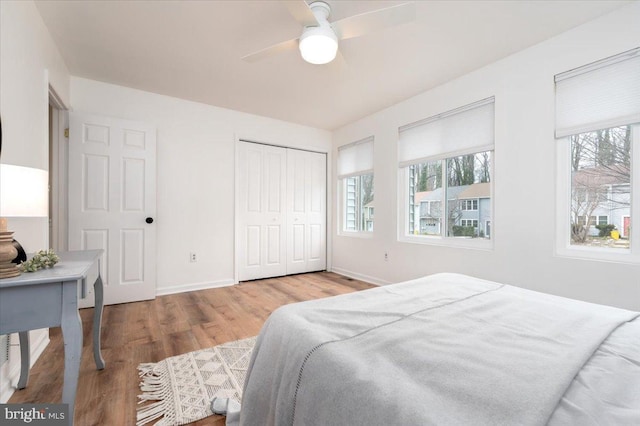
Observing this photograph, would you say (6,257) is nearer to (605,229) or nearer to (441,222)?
(441,222)

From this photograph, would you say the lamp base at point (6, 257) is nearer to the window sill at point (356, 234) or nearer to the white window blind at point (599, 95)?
the white window blind at point (599, 95)

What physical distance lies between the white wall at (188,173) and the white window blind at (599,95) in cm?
345

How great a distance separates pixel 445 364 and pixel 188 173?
361 centimetres

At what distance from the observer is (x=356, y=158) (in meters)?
4.41

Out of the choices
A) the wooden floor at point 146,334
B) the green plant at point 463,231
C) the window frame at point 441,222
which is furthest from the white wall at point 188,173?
the green plant at point 463,231

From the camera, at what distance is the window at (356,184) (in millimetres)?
4238

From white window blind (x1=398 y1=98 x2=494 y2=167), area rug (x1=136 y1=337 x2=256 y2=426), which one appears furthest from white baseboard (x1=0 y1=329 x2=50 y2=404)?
white window blind (x1=398 y1=98 x2=494 y2=167)

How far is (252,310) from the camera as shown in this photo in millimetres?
2869

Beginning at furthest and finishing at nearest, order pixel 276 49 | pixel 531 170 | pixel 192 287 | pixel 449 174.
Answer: pixel 192 287 → pixel 449 174 → pixel 531 170 → pixel 276 49

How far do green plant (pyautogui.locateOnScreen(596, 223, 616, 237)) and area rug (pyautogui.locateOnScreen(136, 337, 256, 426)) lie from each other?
279 centimetres

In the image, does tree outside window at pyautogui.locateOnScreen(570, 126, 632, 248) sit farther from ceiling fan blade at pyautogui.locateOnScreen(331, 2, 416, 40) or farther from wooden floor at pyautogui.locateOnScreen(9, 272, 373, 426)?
wooden floor at pyautogui.locateOnScreen(9, 272, 373, 426)

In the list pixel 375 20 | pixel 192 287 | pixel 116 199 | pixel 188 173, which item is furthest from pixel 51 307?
pixel 188 173

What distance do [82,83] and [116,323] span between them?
2.55 m

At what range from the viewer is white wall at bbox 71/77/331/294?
3240mm
